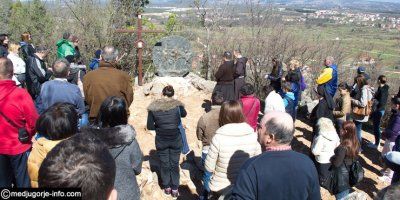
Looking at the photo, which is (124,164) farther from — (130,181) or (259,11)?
(259,11)

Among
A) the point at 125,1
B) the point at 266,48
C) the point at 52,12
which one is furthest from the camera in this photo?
the point at 52,12

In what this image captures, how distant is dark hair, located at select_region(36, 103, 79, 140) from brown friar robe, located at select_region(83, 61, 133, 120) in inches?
70.4

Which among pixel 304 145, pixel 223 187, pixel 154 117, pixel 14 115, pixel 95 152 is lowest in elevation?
pixel 304 145

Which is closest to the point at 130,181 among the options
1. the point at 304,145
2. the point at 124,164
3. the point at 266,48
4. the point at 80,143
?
the point at 124,164

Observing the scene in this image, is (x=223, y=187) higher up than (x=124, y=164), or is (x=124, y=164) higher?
(x=124, y=164)

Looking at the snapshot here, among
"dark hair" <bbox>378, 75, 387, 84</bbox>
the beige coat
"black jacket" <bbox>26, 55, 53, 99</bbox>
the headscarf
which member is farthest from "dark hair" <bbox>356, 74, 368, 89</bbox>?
"black jacket" <bbox>26, 55, 53, 99</bbox>

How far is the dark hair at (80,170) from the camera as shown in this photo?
1406 mm

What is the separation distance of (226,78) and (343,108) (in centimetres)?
234

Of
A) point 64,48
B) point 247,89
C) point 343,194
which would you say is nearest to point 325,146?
point 343,194

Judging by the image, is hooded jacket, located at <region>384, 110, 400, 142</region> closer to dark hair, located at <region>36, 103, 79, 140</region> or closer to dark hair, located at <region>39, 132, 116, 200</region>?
dark hair, located at <region>36, 103, 79, 140</region>

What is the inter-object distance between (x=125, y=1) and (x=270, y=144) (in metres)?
12.3

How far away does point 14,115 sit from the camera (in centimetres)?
348

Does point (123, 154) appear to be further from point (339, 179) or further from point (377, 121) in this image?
point (377, 121)

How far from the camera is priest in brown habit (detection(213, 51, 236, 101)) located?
6.95 metres
